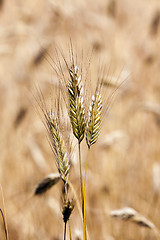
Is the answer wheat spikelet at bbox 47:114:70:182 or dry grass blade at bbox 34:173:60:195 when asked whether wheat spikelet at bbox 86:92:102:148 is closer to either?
wheat spikelet at bbox 47:114:70:182

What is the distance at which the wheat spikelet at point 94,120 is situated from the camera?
1.47 ft

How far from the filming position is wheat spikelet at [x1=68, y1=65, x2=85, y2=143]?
1.46ft

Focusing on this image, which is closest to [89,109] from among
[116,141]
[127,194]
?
[116,141]

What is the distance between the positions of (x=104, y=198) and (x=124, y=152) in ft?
0.95

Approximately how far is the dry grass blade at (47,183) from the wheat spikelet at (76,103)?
182mm

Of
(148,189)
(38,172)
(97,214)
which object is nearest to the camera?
(97,214)

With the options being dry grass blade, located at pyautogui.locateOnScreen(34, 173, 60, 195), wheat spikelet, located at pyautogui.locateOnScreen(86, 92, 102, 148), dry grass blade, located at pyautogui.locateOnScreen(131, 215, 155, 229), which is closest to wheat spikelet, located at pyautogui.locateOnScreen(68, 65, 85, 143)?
wheat spikelet, located at pyautogui.locateOnScreen(86, 92, 102, 148)

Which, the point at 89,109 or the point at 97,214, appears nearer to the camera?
the point at 89,109

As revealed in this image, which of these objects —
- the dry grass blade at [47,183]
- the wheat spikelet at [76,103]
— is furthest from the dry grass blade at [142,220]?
the wheat spikelet at [76,103]

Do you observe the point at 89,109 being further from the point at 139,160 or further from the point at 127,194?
the point at 139,160

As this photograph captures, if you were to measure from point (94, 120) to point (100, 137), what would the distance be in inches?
44.4

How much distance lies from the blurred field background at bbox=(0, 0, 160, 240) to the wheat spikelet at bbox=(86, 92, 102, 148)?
62cm

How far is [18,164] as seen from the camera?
149 centimetres

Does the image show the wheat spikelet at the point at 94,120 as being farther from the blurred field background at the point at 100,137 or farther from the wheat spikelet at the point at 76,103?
the blurred field background at the point at 100,137
